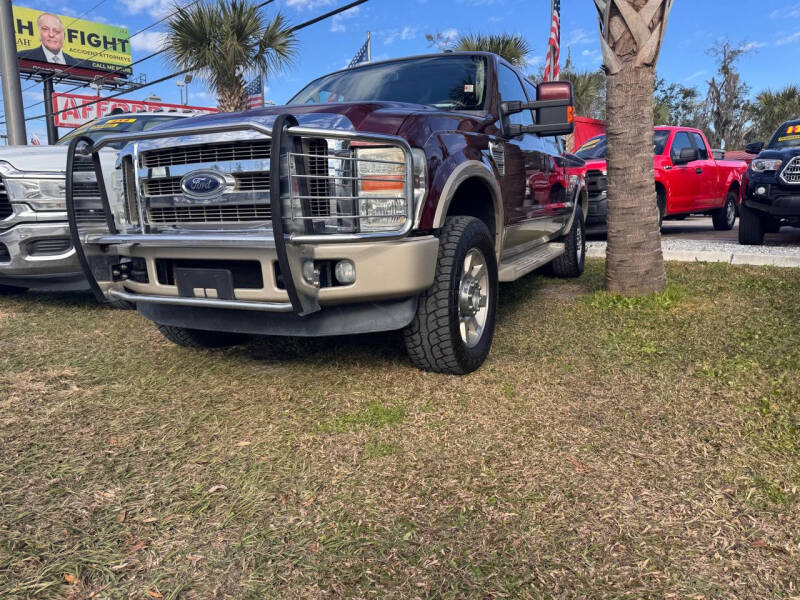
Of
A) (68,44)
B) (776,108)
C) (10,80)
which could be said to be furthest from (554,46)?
(68,44)

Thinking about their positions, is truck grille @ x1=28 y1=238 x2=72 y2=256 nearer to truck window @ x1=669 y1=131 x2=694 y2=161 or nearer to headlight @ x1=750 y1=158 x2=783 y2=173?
headlight @ x1=750 y1=158 x2=783 y2=173

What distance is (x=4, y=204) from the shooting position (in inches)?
189

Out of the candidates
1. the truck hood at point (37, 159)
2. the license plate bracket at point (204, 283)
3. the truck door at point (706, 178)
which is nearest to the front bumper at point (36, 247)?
the truck hood at point (37, 159)

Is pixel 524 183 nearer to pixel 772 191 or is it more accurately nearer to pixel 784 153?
pixel 772 191

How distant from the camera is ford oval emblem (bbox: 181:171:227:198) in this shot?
2.85 metres

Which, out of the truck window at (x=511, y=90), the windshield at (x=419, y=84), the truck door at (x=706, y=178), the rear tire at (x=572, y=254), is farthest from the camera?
the truck door at (x=706, y=178)

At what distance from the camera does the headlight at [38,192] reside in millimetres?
4695

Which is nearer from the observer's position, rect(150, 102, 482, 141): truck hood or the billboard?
rect(150, 102, 482, 141): truck hood

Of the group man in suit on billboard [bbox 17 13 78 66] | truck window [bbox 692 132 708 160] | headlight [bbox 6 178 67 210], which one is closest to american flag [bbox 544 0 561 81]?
truck window [bbox 692 132 708 160]

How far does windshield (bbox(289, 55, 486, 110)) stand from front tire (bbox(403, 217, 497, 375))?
3.66ft

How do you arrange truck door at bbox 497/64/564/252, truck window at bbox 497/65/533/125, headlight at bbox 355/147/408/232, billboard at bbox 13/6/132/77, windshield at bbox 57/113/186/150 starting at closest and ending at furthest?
headlight at bbox 355/147/408/232
truck door at bbox 497/64/564/252
truck window at bbox 497/65/533/125
windshield at bbox 57/113/186/150
billboard at bbox 13/6/132/77

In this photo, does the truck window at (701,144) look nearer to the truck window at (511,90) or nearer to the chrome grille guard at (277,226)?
the truck window at (511,90)

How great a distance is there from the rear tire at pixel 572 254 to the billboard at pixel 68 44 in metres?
37.6

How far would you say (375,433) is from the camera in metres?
2.64
